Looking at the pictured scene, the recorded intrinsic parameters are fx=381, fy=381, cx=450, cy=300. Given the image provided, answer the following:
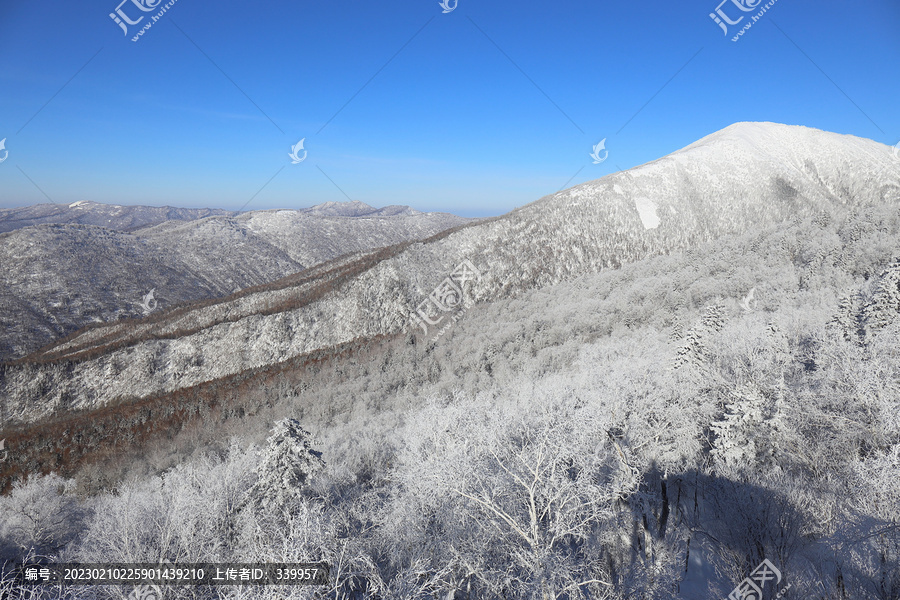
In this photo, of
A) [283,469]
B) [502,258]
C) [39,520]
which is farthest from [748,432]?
[502,258]

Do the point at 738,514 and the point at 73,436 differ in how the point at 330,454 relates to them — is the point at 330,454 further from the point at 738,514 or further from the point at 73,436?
the point at 73,436

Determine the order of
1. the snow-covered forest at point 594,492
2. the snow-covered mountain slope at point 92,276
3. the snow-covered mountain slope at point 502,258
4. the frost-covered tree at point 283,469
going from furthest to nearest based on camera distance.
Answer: the snow-covered mountain slope at point 92,276, the snow-covered mountain slope at point 502,258, the frost-covered tree at point 283,469, the snow-covered forest at point 594,492

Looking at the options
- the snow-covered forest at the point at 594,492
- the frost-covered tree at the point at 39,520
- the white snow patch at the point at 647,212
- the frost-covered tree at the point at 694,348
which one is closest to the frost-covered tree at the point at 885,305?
the snow-covered forest at the point at 594,492

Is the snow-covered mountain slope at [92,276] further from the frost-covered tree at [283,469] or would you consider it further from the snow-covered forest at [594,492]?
the frost-covered tree at [283,469]

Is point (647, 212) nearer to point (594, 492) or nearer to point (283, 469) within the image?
point (594, 492)

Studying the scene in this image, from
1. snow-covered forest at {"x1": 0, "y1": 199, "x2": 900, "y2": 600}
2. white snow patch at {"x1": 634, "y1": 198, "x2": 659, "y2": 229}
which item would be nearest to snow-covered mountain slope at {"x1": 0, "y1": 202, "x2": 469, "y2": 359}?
snow-covered forest at {"x1": 0, "y1": 199, "x2": 900, "y2": 600}

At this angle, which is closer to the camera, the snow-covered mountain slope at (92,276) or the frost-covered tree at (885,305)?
the frost-covered tree at (885,305)
